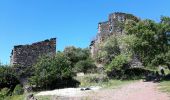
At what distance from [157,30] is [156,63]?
3.67 m

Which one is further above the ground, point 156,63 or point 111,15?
point 111,15

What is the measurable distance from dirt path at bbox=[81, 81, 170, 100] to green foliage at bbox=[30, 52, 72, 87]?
800cm

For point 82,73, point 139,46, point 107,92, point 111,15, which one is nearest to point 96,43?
point 111,15

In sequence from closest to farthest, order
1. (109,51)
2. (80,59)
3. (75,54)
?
(109,51) → (80,59) → (75,54)

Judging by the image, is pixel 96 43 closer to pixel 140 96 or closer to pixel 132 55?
pixel 132 55

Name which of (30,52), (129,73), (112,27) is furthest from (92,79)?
(112,27)

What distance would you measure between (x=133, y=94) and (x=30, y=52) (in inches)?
781

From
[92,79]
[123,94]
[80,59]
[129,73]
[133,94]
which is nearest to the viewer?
[133,94]

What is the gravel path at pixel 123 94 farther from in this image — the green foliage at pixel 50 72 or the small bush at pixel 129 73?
the small bush at pixel 129 73

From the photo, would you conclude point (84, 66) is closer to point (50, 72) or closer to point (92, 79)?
point (92, 79)

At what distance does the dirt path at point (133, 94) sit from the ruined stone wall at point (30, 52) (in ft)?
48.6

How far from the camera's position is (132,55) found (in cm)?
4744

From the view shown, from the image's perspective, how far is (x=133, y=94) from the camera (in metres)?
31.4

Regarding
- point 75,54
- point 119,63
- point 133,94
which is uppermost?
point 75,54
